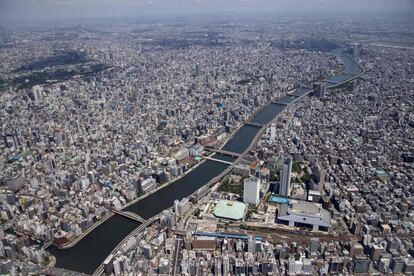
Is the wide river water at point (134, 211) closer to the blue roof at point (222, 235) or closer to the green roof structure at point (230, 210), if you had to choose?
the green roof structure at point (230, 210)

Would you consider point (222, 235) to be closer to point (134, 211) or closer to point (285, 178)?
point (285, 178)

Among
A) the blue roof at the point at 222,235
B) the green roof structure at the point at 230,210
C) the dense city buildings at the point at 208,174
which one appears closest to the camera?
the dense city buildings at the point at 208,174

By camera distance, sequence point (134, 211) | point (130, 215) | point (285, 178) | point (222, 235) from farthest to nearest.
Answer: point (285, 178) < point (134, 211) < point (130, 215) < point (222, 235)

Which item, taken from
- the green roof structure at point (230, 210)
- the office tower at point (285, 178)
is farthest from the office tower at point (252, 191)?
the office tower at point (285, 178)

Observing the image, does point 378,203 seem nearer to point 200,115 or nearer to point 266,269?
point 266,269

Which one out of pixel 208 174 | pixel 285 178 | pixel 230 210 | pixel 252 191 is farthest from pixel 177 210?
pixel 285 178

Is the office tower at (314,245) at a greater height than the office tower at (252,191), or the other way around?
the office tower at (252,191)

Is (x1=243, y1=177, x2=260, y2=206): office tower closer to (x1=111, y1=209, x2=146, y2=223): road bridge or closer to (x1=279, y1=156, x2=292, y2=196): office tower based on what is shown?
(x1=279, y1=156, x2=292, y2=196): office tower
